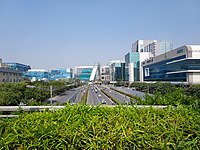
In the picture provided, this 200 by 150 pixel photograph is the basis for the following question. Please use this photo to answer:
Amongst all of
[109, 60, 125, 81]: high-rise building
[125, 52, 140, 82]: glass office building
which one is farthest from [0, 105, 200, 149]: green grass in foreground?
[109, 60, 125, 81]: high-rise building

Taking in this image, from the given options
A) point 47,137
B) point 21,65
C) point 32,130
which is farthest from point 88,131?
point 21,65

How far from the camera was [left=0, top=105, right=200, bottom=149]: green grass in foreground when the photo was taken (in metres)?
1.64

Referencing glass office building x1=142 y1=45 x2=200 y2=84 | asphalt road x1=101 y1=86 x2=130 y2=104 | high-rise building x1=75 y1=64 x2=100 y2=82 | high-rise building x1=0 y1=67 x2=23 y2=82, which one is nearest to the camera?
asphalt road x1=101 y1=86 x2=130 y2=104

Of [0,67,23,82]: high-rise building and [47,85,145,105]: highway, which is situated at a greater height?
[0,67,23,82]: high-rise building

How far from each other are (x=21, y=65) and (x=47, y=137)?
108 metres

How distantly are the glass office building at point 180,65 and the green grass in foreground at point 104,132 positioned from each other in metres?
49.0

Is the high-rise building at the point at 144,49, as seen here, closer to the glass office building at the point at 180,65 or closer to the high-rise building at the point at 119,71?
the high-rise building at the point at 119,71

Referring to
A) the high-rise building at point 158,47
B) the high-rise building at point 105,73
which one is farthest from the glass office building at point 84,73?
the high-rise building at point 158,47

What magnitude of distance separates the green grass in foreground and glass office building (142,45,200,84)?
49.0 m

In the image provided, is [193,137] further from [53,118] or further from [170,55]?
[170,55]

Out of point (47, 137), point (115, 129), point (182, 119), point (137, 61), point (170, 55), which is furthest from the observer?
point (137, 61)

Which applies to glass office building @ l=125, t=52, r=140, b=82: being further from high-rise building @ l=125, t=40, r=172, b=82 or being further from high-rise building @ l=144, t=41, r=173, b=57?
high-rise building @ l=144, t=41, r=173, b=57

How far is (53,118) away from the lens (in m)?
1.99

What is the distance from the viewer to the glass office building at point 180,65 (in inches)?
1897
